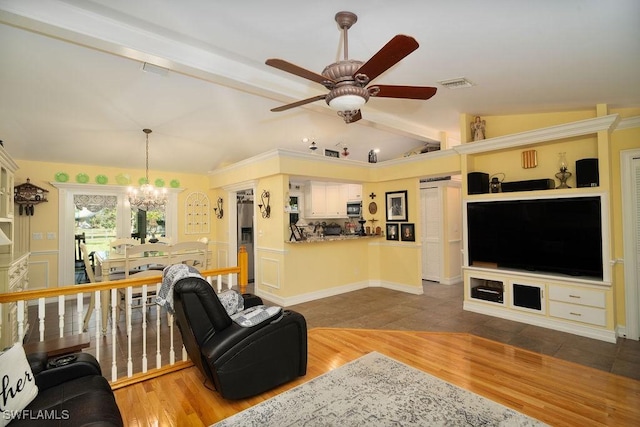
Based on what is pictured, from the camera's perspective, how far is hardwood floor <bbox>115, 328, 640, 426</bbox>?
2.16 meters

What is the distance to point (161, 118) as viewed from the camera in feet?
14.9

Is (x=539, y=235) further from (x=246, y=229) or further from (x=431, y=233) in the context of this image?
(x=246, y=229)

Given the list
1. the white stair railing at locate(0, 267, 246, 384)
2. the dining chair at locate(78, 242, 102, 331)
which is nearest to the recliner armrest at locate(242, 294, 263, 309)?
the white stair railing at locate(0, 267, 246, 384)

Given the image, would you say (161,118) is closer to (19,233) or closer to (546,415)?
(19,233)

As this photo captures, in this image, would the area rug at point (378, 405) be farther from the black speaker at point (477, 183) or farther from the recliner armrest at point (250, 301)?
the black speaker at point (477, 183)

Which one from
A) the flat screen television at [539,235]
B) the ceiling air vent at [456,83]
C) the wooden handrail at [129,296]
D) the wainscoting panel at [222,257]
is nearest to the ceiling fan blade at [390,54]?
the ceiling air vent at [456,83]

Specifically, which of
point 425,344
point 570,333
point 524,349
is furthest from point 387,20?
point 570,333

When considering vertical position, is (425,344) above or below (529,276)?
below

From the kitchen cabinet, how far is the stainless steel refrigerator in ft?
4.54

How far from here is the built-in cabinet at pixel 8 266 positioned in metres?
2.87

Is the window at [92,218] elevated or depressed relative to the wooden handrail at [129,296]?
elevated

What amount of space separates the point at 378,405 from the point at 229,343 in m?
1.22

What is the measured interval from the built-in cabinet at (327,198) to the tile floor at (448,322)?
2284 millimetres

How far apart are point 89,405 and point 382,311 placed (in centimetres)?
373
